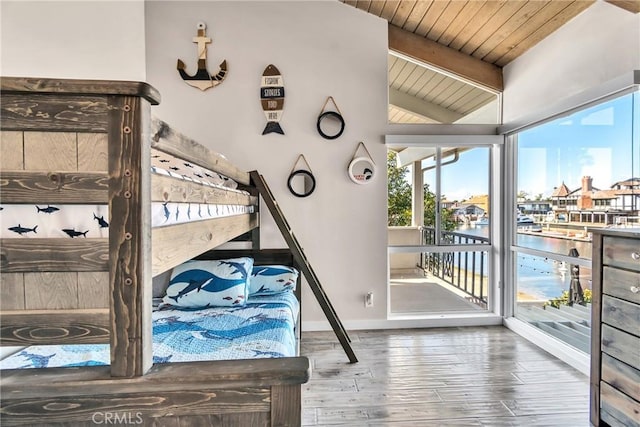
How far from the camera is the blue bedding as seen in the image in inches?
56.3

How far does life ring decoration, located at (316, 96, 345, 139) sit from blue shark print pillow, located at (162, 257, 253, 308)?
1.60m

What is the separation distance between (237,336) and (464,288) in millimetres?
3019

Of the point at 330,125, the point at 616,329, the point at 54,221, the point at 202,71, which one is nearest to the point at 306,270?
the point at 330,125

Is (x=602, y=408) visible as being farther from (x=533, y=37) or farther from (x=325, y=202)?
(x=533, y=37)

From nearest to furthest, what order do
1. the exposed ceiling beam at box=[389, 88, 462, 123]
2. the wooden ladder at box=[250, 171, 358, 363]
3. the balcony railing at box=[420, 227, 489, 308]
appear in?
the wooden ladder at box=[250, 171, 358, 363], the exposed ceiling beam at box=[389, 88, 462, 123], the balcony railing at box=[420, 227, 489, 308]

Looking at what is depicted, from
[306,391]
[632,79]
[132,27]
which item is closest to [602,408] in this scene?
[306,391]

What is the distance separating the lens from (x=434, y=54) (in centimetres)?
353

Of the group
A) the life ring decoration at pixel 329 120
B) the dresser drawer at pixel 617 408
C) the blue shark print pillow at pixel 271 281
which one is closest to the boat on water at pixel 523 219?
the dresser drawer at pixel 617 408

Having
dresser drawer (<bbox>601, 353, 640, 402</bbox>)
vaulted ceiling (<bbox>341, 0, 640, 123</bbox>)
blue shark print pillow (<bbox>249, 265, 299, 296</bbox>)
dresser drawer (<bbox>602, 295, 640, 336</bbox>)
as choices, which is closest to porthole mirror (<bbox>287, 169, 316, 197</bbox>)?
blue shark print pillow (<bbox>249, 265, 299, 296</bbox>)

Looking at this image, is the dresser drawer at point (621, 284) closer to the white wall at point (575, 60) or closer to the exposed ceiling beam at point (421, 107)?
the white wall at point (575, 60)

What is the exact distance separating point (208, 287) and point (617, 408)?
8.06 feet

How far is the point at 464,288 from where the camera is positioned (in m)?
4.00

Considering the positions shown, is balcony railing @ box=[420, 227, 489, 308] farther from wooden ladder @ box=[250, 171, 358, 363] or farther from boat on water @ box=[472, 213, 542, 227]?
wooden ladder @ box=[250, 171, 358, 363]

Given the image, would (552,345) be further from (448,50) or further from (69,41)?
(69,41)
